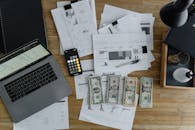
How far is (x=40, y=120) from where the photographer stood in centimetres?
131

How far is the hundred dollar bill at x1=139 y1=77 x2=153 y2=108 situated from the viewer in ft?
4.35

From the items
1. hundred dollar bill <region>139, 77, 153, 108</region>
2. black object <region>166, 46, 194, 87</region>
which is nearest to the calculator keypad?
hundred dollar bill <region>139, 77, 153, 108</region>

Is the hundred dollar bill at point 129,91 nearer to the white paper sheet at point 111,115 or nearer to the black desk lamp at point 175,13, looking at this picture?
the white paper sheet at point 111,115

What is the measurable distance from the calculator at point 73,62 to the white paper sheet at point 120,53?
8cm

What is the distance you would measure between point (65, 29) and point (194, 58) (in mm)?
580

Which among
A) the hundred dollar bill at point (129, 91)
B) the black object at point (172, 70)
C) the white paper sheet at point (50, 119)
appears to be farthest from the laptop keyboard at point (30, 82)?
the black object at point (172, 70)

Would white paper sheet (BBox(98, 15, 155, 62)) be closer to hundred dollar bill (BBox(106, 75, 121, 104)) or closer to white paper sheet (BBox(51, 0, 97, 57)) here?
white paper sheet (BBox(51, 0, 97, 57))

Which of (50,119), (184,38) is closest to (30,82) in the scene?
(50,119)

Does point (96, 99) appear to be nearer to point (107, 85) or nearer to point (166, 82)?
point (107, 85)

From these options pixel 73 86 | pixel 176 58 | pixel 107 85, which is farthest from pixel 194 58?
pixel 73 86

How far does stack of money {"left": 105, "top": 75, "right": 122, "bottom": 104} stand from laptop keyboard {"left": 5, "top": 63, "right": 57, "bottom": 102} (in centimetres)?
24

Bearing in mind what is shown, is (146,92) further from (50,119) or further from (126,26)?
(50,119)

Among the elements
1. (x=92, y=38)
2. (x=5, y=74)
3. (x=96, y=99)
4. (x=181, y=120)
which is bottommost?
(x=181, y=120)

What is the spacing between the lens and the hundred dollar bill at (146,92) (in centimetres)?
133
